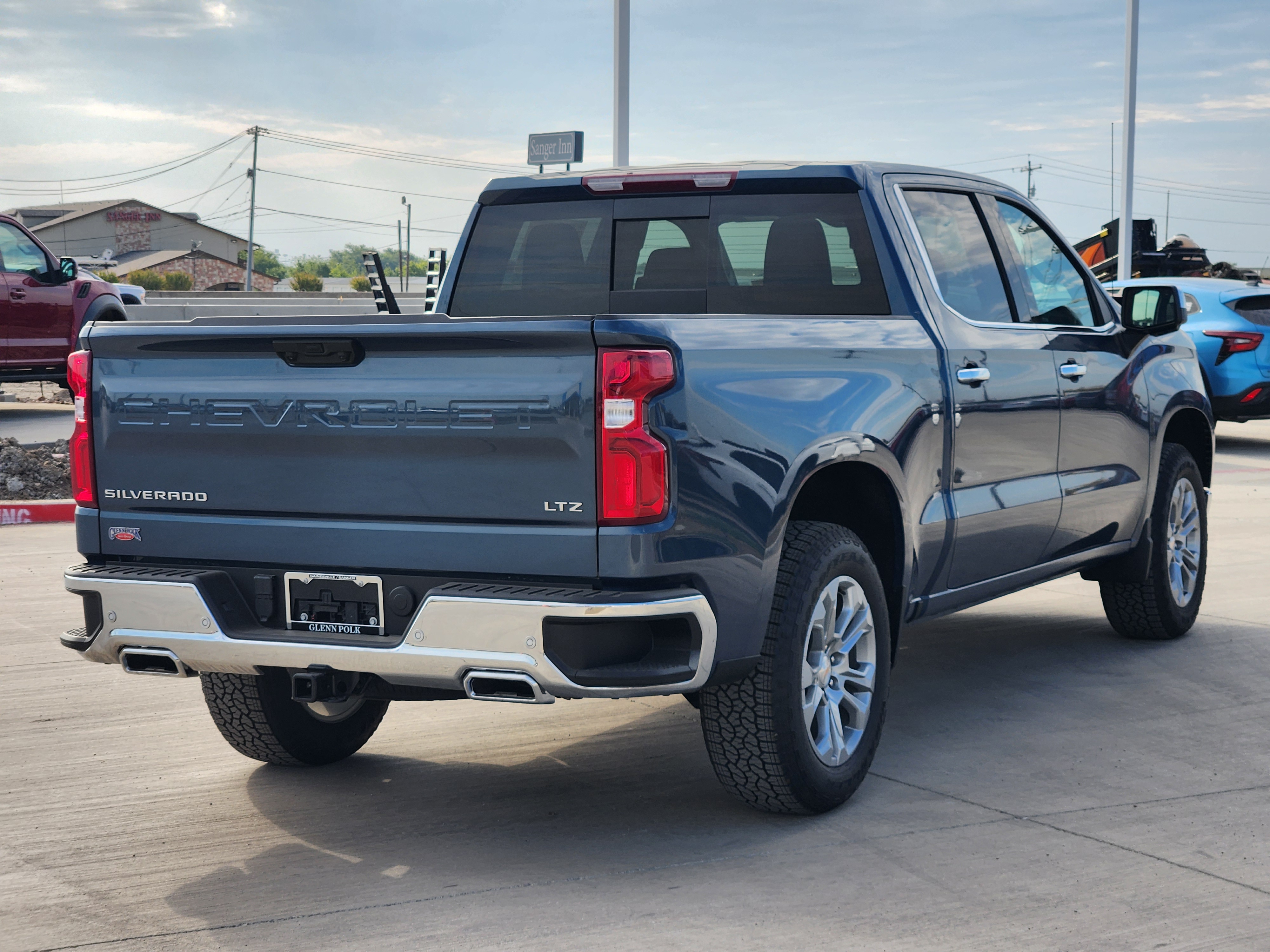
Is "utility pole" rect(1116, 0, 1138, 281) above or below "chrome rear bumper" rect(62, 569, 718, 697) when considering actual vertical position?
above

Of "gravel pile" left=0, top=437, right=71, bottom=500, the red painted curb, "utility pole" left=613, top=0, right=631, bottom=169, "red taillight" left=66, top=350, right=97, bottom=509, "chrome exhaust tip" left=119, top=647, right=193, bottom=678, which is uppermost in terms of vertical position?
"utility pole" left=613, top=0, right=631, bottom=169

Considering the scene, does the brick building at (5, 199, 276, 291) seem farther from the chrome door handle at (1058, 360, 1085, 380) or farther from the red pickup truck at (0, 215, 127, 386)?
the chrome door handle at (1058, 360, 1085, 380)

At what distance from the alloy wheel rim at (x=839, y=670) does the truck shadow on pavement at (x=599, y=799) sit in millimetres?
249

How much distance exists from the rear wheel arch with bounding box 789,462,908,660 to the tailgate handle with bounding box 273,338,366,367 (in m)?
1.53

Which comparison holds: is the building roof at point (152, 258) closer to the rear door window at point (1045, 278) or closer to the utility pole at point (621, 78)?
the utility pole at point (621, 78)

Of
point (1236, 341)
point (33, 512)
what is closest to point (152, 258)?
point (1236, 341)

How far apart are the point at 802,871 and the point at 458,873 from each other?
0.97m

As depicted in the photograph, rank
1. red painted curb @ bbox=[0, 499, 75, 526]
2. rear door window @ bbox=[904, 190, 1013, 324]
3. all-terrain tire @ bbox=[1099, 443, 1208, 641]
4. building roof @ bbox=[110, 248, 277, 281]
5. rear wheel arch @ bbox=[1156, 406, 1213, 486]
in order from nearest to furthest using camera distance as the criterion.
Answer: rear door window @ bbox=[904, 190, 1013, 324]
all-terrain tire @ bbox=[1099, 443, 1208, 641]
rear wheel arch @ bbox=[1156, 406, 1213, 486]
red painted curb @ bbox=[0, 499, 75, 526]
building roof @ bbox=[110, 248, 277, 281]

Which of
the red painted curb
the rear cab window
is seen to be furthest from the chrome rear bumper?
the red painted curb

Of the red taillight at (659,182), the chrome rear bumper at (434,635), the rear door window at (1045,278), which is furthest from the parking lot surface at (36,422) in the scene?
the chrome rear bumper at (434,635)

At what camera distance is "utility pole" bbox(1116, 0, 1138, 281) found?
2548 centimetres

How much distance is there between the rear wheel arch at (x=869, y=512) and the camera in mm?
4840

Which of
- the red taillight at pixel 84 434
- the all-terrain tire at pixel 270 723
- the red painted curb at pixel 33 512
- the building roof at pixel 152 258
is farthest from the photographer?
the building roof at pixel 152 258

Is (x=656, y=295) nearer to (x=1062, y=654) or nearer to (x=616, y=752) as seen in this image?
(x=616, y=752)
